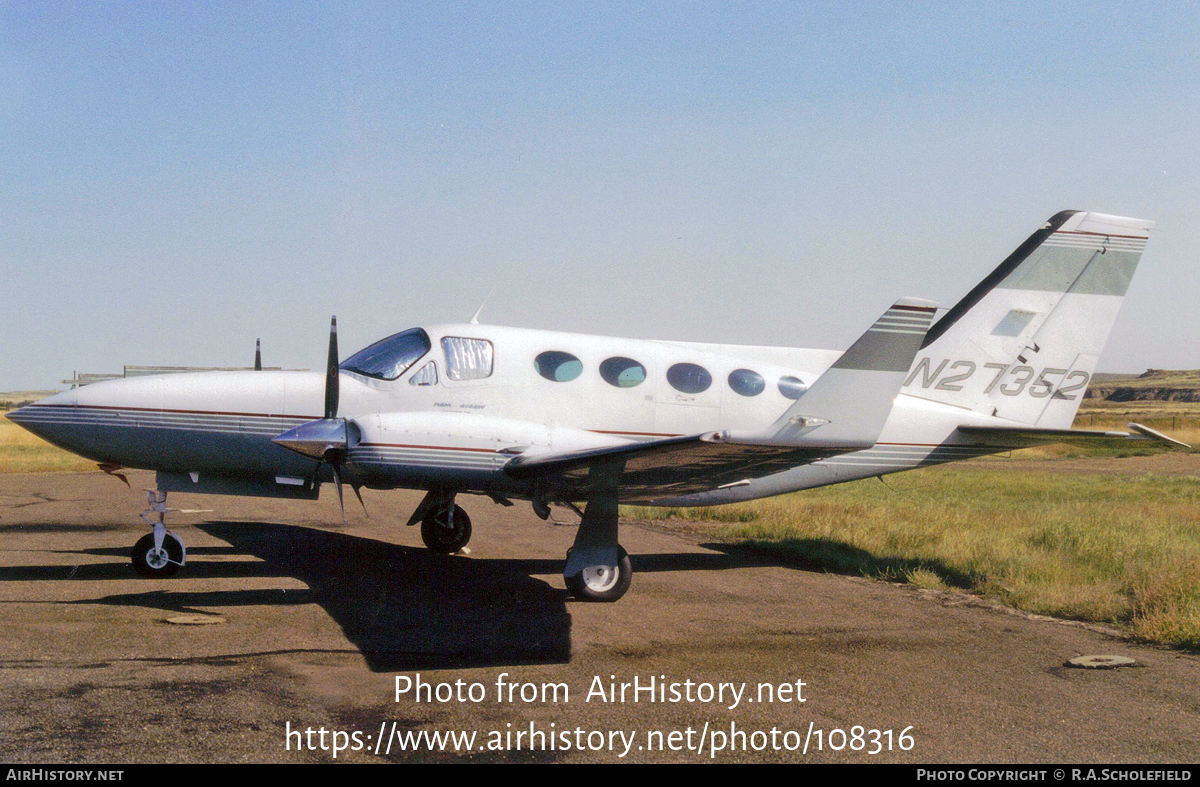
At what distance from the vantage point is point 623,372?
1079 centimetres

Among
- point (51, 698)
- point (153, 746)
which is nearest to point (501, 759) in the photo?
point (153, 746)

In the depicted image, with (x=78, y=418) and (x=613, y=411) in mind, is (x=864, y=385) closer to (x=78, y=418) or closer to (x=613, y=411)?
(x=613, y=411)

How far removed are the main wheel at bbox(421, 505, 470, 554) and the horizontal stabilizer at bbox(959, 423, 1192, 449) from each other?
704 centimetres

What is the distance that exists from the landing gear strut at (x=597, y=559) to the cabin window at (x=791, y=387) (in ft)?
10.6

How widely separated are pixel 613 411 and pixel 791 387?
2.55 metres

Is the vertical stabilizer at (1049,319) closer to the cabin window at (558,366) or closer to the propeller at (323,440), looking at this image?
the cabin window at (558,366)

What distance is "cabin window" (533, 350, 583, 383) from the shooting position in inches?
413

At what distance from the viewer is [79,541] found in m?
12.9

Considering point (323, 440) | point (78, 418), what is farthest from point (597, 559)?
point (78, 418)

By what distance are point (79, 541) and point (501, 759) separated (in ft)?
35.0

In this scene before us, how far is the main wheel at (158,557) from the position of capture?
9766 mm

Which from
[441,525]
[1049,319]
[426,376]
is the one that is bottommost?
[441,525]

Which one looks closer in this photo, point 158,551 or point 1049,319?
point 158,551

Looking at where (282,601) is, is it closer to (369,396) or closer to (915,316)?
(369,396)
